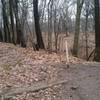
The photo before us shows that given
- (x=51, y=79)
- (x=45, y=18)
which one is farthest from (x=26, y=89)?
(x=45, y=18)

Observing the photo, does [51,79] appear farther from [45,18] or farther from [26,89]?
[45,18]

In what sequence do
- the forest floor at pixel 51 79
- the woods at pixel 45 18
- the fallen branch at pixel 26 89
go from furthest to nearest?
the woods at pixel 45 18
the forest floor at pixel 51 79
the fallen branch at pixel 26 89

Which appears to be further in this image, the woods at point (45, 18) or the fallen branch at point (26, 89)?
the woods at point (45, 18)

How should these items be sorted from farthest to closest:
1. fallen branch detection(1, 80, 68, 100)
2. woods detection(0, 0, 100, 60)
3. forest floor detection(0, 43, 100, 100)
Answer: woods detection(0, 0, 100, 60), forest floor detection(0, 43, 100, 100), fallen branch detection(1, 80, 68, 100)

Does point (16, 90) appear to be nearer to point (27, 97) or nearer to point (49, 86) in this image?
point (27, 97)

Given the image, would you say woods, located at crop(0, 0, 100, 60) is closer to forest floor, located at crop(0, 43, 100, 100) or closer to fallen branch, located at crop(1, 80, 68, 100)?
forest floor, located at crop(0, 43, 100, 100)

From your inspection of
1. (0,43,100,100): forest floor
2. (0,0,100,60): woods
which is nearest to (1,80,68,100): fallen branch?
(0,43,100,100): forest floor

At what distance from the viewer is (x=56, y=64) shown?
10828 mm

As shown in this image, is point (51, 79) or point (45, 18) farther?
point (45, 18)

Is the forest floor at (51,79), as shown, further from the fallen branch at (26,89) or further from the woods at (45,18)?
the woods at (45,18)

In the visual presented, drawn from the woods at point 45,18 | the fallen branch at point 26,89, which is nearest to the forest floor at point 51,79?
the fallen branch at point 26,89

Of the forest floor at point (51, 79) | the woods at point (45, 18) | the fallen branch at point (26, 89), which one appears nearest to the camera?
the fallen branch at point (26, 89)

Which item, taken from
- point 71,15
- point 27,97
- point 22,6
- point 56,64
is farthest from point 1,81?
point 71,15

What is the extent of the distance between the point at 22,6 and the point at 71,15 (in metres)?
16.8
